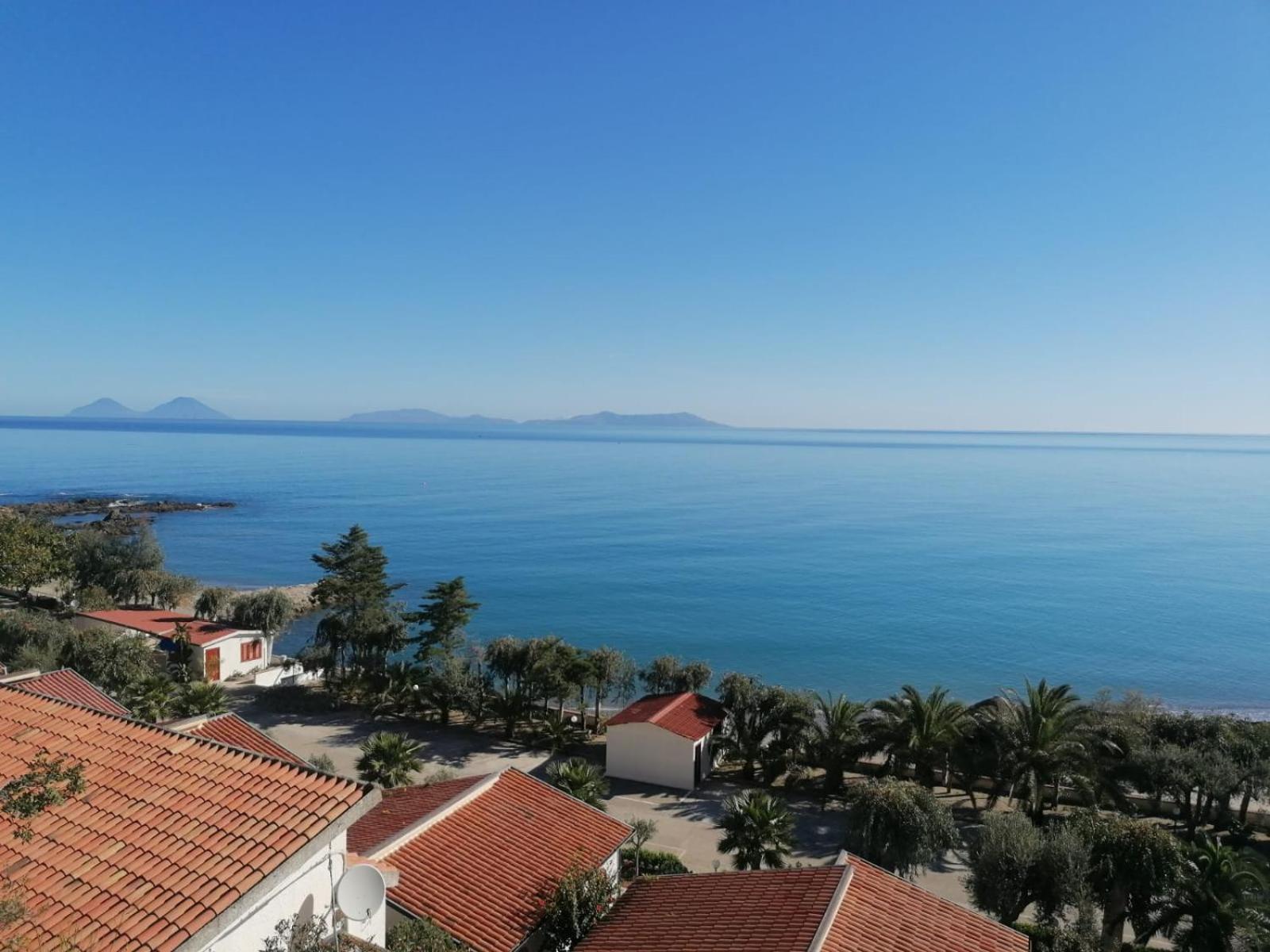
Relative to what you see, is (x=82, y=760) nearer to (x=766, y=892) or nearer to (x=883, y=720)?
(x=766, y=892)

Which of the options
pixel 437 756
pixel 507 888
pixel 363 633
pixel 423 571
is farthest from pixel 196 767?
pixel 423 571

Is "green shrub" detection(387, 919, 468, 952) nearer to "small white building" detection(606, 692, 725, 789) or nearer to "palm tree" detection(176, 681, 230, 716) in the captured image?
"small white building" detection(606, 692, 725, 789)

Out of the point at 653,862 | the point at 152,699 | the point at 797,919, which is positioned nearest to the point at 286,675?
the point at 152,699

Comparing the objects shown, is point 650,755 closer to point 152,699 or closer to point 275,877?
point 152,699

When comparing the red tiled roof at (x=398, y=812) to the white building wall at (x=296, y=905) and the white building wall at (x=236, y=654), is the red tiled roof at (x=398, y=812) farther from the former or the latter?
the white building wall at (x=236, y=654)

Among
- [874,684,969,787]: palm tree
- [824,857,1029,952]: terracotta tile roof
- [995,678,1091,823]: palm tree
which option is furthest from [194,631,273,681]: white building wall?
[995,678,1091,823]: palm tree
